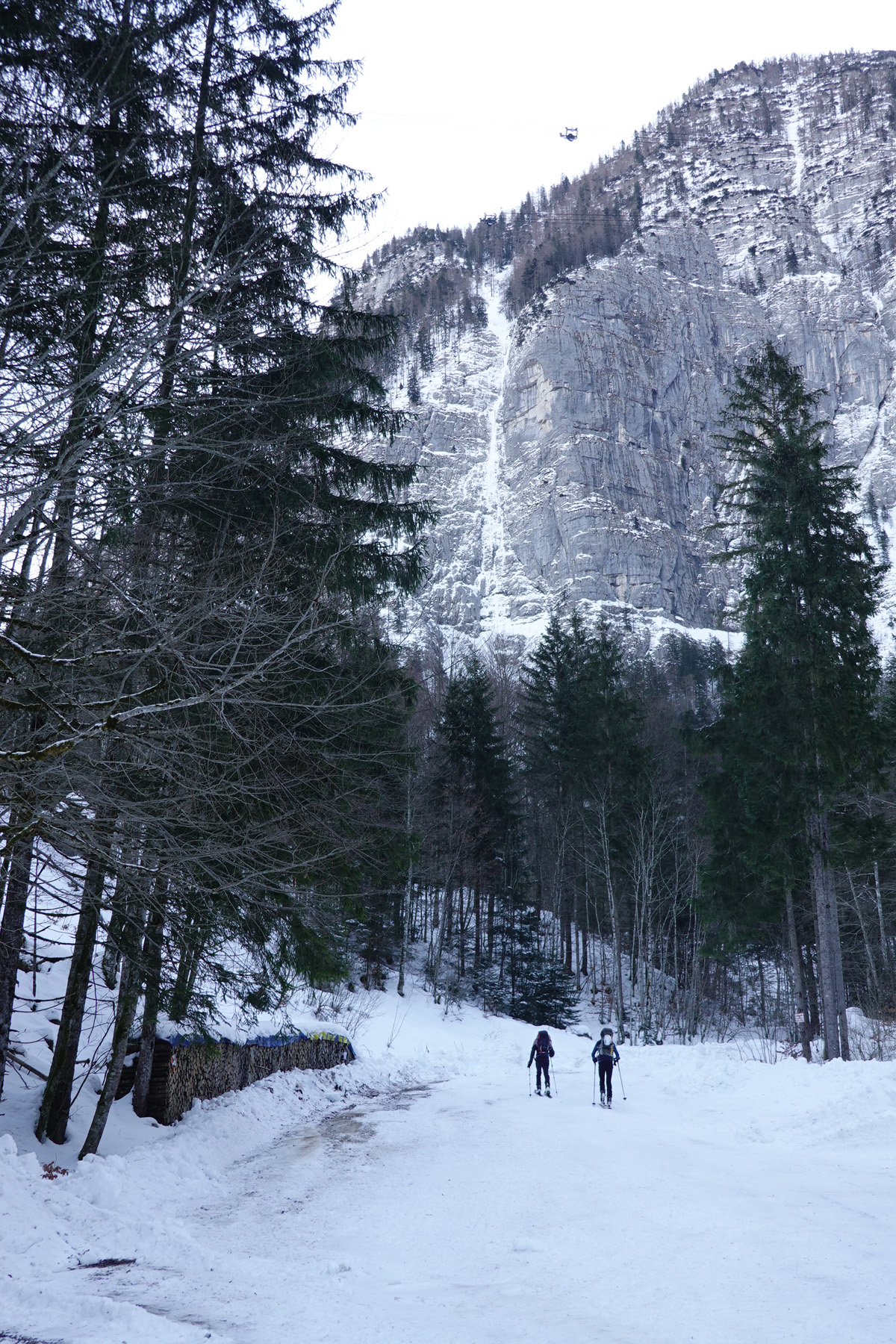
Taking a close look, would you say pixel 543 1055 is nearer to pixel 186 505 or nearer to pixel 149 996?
pixel 149 996

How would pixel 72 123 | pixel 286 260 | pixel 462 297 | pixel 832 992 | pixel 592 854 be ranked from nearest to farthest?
1. pixel 72 123
2. pixel 286 260
3. pixel 832 992
4. pixel 592 854
5. pixel 462 297

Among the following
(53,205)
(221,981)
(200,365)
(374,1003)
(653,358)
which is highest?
(653,358)

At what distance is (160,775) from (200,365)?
3843 mm

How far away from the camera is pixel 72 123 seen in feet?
20.1

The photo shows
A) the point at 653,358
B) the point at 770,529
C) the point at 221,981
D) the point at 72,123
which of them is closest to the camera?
the point at 72,123

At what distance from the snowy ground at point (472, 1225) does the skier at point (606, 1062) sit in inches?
24.7

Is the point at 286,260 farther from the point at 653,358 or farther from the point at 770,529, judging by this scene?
the point at 653,358

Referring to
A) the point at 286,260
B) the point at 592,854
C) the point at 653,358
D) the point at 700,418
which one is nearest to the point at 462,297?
the point at 653,358

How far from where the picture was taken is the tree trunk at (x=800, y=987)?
1686 centimetres

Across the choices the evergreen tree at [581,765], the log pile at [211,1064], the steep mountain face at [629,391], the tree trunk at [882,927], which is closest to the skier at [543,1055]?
the log pile at [211,1064]

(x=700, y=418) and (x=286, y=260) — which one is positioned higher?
(x=700, y=418)

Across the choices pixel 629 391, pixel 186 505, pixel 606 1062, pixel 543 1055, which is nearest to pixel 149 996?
pixel 186 505

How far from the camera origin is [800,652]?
16375 millimetres

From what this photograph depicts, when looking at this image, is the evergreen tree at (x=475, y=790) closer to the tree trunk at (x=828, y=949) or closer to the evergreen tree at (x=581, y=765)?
the evergreen tree at (x=581, y=765)
